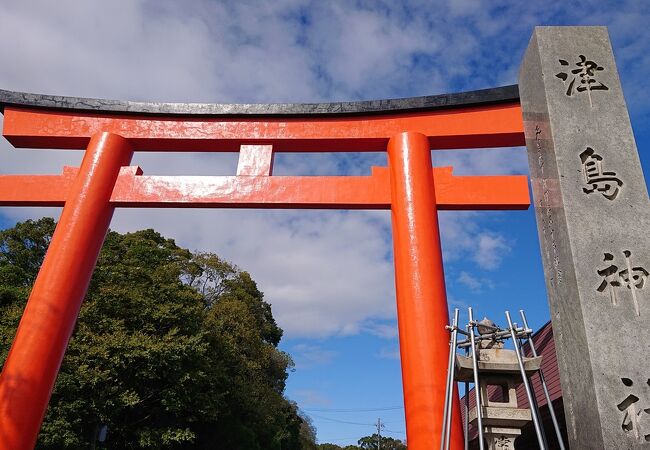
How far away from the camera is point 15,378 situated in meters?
5.12

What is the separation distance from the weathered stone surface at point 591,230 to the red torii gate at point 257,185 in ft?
6.17

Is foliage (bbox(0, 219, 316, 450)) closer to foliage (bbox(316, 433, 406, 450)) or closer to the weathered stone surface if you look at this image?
the weathered stone surface

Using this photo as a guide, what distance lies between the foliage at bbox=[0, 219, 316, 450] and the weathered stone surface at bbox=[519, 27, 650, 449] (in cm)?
1057

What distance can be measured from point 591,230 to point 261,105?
15.6ft

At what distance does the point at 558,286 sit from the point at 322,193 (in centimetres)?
340

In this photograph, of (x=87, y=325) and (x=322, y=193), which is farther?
(x=87, y=325)

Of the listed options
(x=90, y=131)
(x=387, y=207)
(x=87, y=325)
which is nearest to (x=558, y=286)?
(x=387, y=207)

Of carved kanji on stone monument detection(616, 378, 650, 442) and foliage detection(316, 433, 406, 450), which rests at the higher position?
foliage detection(316, 433, 406, 450)

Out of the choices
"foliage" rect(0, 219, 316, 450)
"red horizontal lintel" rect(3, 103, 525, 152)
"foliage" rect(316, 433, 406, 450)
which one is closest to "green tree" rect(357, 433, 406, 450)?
"foliage" rect(316, 433, 406, 450)

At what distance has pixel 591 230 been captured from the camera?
3.12 metres

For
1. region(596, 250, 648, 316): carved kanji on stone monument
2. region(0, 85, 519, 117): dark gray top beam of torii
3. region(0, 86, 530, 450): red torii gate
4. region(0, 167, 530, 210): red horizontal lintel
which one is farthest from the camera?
region(0, 85, 519, 117): dark gray top beam of torii

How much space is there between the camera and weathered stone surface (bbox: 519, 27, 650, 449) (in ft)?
8.96

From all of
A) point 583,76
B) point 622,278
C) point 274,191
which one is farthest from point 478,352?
point 274,191

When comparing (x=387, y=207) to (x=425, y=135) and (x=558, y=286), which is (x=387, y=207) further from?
(x=558, y=286)
